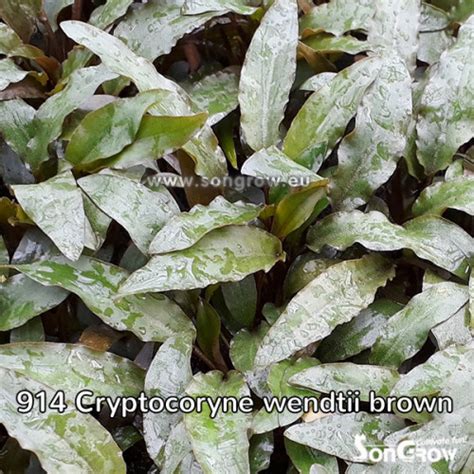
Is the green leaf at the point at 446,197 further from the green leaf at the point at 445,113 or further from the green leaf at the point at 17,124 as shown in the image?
the green leaf at the point at 17,124

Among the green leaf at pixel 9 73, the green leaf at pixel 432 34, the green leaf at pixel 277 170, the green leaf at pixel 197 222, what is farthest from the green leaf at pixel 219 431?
the green leaf at pixel 432 34

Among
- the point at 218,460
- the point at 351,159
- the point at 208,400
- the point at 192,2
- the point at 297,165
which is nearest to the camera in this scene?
the point at 218,460

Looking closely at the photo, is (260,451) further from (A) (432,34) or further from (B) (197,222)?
(A) (432,34)

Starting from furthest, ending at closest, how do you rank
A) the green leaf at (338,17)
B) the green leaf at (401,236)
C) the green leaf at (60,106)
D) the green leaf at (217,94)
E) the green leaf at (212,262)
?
the green leaf at (338,17) → the green leaf at (217,94) → the green leaf at (60,106) → the green leaf at (401,236) → the green leaf at (212,262)

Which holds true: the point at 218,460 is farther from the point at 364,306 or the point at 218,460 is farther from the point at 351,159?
the point at 351,159

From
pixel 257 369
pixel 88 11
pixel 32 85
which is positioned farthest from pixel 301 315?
pixel 88 11

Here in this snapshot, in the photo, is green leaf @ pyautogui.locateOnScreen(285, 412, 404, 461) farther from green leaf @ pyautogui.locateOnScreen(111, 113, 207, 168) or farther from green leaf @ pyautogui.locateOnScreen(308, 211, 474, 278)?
green leaf @ pyautogui.locateOnScreen(111, 113, 207, 168)

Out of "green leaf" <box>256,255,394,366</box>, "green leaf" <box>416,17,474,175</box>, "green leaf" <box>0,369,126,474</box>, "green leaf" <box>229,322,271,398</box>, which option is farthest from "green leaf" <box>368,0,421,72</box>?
"green leaf" <box>0,369,126,474</box>
